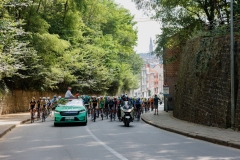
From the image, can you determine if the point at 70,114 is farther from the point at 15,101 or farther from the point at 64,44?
the point at 15,101

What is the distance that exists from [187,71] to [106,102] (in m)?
6.78

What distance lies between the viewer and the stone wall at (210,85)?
16.2 meters

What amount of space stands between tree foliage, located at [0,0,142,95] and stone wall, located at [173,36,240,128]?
959 centimetres

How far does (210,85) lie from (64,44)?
55.8 feet

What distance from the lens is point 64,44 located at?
3183cm

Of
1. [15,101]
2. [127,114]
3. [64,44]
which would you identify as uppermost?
[64,44]

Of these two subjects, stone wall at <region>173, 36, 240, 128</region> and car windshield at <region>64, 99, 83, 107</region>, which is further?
car windshield at <region>64, 99, 83, 107</region>

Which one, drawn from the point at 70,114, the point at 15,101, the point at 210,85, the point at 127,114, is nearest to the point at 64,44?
the point at 15,101

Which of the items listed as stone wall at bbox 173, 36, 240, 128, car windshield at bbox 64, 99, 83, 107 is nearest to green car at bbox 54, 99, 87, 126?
car windshield at bbox 64, 99, 83, 107

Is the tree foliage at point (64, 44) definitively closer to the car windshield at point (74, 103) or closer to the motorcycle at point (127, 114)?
the car windshield at point (74, 103)

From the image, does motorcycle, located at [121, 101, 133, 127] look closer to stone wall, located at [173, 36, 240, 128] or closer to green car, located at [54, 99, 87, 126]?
green car, located at [54, 99, 87, 126]

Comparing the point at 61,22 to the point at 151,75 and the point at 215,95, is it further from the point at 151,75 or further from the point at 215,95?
the point at 151,75

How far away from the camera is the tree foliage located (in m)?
24.6

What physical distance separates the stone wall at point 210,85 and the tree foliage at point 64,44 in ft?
31.5
